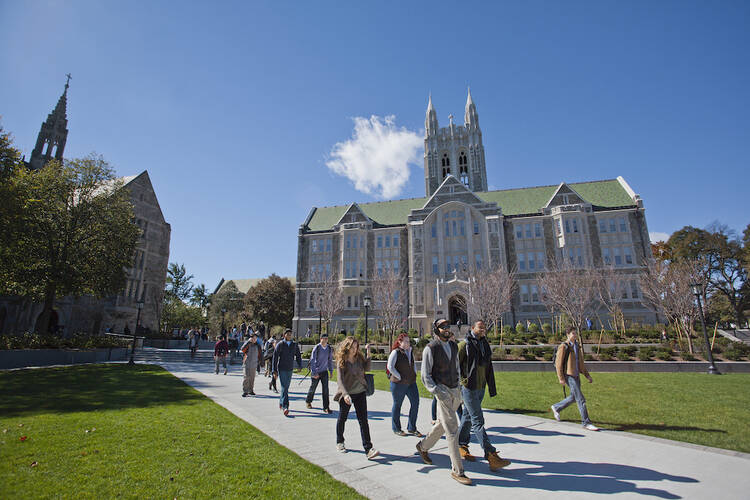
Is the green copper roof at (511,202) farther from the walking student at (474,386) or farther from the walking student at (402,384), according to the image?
the walking student at (474,386)

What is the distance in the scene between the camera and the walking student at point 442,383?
16.9ft

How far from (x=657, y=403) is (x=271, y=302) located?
54423 mm

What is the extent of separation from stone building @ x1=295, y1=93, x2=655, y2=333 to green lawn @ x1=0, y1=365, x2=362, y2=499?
32.3 meters

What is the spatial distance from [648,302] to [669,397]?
29476 mm

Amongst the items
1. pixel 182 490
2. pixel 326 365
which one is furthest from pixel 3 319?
pixel 182 490

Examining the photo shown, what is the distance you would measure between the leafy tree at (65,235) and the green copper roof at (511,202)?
27140mm

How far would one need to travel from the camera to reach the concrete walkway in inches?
176

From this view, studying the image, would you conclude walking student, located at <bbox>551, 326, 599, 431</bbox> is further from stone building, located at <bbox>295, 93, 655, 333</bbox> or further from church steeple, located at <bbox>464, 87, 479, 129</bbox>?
church steeple, located at <bbox>464, 87, 479, 129</bbox>

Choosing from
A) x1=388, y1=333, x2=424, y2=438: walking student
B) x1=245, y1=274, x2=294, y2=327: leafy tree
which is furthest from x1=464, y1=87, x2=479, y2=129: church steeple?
x1=388, y1=333, x2=424, y2=438: walking student

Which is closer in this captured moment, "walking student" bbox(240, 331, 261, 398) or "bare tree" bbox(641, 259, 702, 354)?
"walking student" bbox(240, 331, 261, 398)

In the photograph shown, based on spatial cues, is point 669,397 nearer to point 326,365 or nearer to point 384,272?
point 326,365

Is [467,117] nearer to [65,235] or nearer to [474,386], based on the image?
[65,235]

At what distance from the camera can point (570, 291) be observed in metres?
29.2

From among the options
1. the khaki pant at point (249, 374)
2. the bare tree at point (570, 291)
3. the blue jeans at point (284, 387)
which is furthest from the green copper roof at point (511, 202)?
the blue jeans at point (284, 387)
